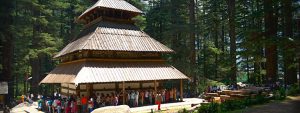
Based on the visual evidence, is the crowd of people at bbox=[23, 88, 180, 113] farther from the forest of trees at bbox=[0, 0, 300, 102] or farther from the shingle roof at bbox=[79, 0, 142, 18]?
the shingle roof at bbox=[79, 0, 142, 18]

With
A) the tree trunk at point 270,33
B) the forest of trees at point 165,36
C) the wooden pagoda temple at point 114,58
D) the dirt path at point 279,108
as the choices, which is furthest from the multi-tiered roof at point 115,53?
the dirt path at point 279,108

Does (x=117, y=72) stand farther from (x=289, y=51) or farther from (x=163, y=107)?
(x=289, y=51)

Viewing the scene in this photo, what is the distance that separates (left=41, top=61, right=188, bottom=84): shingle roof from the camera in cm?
2216

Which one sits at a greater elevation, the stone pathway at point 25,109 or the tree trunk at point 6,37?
the tree trunk at point 6,37

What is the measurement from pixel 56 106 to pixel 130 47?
7473mm

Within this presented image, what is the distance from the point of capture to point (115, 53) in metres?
25.8

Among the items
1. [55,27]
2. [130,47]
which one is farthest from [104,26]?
[55,27]

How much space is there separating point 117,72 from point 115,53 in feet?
8.09

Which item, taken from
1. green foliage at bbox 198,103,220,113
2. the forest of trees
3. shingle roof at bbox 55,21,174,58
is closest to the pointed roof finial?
shingle roof at bbox 55,21,174,58

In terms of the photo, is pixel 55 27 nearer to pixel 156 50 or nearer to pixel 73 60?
pixel 73 60

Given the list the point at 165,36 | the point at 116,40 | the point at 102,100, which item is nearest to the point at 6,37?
the point at 116,40

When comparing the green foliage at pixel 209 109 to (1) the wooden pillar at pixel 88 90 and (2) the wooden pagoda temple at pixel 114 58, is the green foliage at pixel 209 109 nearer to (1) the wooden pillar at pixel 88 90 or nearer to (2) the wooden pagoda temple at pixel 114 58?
(2) the wooden pagoda temple at pixel 114 58

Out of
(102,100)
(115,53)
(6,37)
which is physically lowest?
(102,100)

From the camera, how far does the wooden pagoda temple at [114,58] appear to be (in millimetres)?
23344
